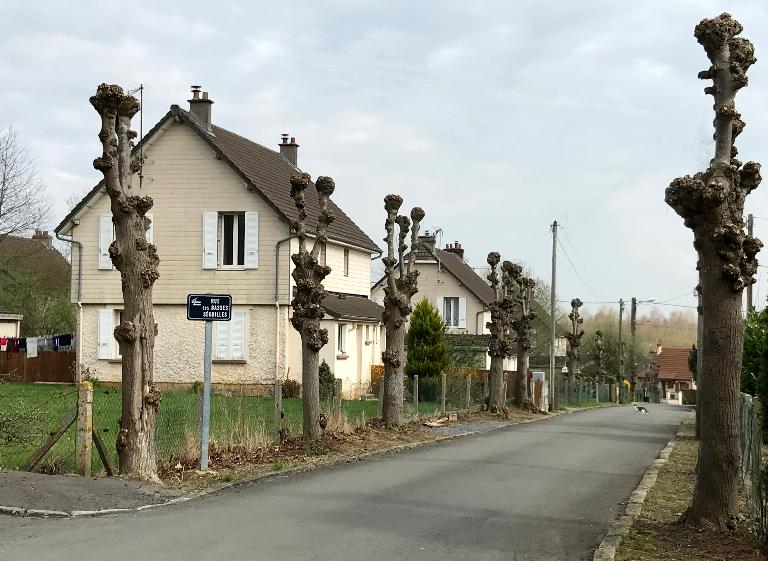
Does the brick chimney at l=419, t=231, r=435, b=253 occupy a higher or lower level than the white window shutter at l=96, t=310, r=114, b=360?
higher

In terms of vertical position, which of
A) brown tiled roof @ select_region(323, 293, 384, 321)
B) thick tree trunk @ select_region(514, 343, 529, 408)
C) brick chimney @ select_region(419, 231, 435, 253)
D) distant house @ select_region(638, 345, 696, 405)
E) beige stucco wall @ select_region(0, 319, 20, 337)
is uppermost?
brick chimney @ select_region(419, 231, 435, 253)

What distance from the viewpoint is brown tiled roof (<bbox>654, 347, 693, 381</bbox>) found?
106062mm

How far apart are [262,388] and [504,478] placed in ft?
62.2

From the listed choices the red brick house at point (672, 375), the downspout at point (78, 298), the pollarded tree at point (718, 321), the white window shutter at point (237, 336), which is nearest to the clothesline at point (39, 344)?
the downspout at point (78, 298)

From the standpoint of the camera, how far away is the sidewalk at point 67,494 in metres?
10.6

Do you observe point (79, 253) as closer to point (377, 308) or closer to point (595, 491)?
point (377, 308)

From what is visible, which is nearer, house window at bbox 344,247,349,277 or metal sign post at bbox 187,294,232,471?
metal sign post at bbox 187,294,232,471

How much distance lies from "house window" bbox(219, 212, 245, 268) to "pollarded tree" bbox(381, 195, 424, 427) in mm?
9940

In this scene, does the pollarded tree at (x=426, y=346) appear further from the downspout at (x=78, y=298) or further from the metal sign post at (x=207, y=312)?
the metal sign post at (x=207, y=312)

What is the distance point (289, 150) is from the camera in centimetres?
4156

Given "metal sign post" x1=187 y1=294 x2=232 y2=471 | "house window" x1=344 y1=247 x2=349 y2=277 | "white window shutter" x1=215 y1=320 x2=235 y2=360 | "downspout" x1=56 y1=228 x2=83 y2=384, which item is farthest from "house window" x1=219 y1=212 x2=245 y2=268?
"metal sign post" x1=187 y1=294 x2=232 y2=471

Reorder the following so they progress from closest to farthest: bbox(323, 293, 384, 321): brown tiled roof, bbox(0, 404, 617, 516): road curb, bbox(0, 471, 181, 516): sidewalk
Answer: bbox(0, 404, 617, 516): road curb → bbox(0, 471, 181, 516): sidewalk → bbox(323, 293, 384, 321): brown tiled roof

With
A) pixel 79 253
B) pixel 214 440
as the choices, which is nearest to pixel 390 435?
pixel 214 440

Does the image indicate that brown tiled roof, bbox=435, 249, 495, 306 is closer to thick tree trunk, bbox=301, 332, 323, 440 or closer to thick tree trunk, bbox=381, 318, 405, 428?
thick tree trunk, bbox=381, 318, 405, 428
